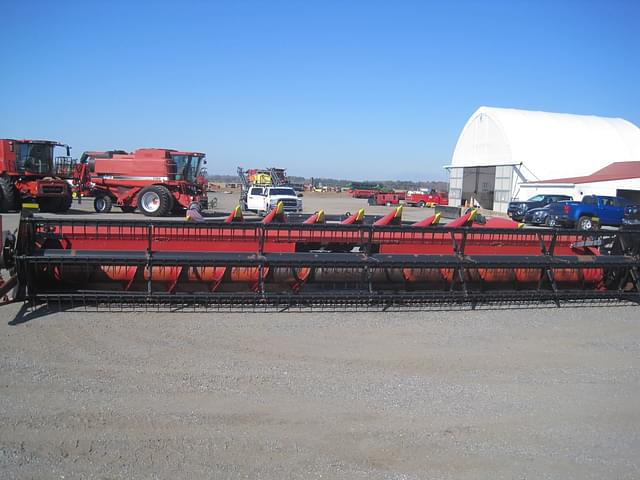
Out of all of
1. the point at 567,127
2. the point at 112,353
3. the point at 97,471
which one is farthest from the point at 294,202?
the point at 567,127

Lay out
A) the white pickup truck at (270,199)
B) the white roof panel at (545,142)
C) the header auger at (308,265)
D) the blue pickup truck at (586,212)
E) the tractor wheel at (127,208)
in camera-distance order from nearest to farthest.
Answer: the header auger at (308,265)
the tractor wheel at (127,208)
the white pickup truck at (270,199)
the blue pickup truck at (586,212)
the white roof panel at (545,142)

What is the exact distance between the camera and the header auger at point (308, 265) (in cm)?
668

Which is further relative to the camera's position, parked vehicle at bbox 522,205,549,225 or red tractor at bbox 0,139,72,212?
parked vehicle at bbox 522,205,549,225

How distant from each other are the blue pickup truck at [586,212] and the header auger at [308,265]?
756 inches

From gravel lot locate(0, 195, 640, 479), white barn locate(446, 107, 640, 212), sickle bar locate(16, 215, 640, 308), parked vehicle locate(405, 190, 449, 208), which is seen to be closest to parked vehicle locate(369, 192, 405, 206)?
parked vehicle locate(405, 190, 449, 208)

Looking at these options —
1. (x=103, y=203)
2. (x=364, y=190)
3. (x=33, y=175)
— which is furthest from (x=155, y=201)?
(x=364, y=190)

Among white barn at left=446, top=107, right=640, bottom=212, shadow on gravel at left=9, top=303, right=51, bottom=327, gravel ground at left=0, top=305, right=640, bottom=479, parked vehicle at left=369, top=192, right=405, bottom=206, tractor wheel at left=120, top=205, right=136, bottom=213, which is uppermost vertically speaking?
white barn at left=446, top=107, right=640, bottom=212

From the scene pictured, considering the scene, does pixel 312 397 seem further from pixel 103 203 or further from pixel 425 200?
pixel 425 200

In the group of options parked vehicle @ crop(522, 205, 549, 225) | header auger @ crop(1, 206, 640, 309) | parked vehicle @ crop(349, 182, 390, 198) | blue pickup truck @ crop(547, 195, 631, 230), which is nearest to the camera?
header auger @ crop(1, 206, 640, 309)

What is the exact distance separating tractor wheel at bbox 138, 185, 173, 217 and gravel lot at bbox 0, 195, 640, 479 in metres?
16.4

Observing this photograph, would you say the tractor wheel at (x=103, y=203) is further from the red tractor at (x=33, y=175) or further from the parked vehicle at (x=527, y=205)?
the parked vehicle at (x=527, y=205)

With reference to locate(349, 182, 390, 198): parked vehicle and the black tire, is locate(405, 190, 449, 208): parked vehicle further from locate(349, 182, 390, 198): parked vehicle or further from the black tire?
the black tire

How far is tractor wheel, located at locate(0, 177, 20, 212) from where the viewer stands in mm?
20969

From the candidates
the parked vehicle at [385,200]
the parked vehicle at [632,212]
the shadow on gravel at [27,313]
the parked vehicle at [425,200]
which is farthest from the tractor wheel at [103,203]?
the parked vehicle at [425,200]
